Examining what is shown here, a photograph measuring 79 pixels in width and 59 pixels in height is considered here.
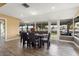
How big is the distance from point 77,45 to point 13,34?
3.60 metres

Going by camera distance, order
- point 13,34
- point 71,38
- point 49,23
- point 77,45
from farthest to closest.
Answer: point 13,34
point 71,38
point 77,45
point 49,23

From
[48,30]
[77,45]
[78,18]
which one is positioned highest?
[78,18]

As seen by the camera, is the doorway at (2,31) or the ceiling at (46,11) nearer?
the ceiling at (46,11)

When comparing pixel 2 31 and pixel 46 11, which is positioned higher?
pixel 46 11

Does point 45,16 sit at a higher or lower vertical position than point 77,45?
higher

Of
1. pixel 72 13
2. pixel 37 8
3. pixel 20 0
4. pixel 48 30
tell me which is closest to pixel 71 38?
pixel 72 13

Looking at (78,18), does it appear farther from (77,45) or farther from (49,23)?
(49,23)

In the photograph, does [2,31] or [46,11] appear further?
[2,31]

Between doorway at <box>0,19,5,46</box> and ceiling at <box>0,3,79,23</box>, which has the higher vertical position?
ceiling at <box>0,3,79,23</box>

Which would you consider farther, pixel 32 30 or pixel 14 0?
pixel 32 30

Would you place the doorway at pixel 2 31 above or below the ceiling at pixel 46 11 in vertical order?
below

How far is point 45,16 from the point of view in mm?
5418

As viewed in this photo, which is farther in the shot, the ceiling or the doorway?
the doorway

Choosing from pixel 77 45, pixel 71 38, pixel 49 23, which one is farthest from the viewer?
pixel 71 38
